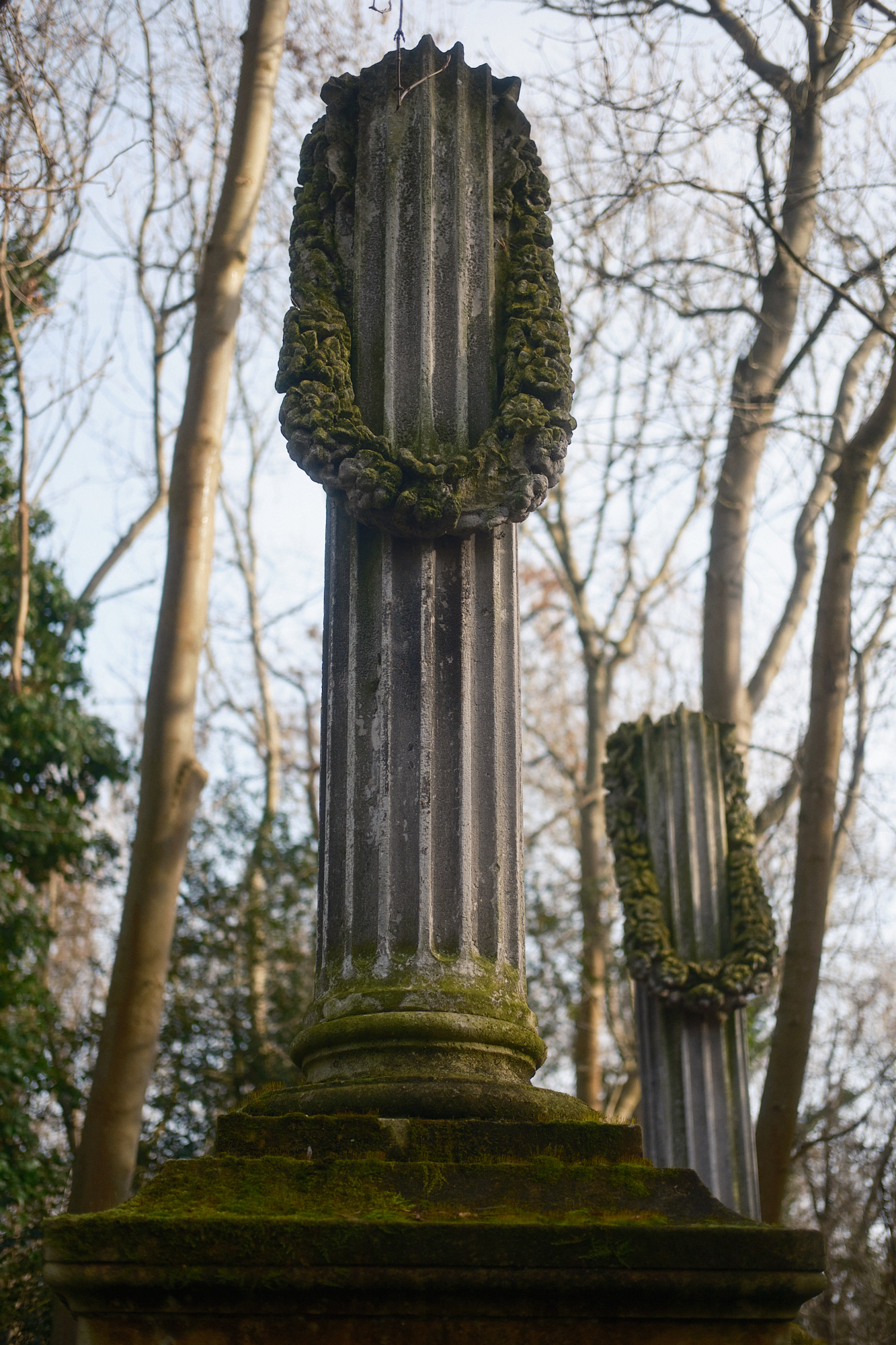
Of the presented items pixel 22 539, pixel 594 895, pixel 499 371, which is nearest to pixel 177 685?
pixel 22 539

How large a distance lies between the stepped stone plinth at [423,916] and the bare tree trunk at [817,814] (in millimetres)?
5015

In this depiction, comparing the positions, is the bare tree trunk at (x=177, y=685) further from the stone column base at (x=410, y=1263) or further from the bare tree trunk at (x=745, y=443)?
the stone column base at (x=410, y=1263)

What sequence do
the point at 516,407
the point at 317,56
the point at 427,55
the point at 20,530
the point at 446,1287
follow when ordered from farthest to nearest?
the point at 317,56, the point at 20,530, the point at 427,55, the point at 516,407, the point at 446,1287

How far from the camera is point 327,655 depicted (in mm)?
4223

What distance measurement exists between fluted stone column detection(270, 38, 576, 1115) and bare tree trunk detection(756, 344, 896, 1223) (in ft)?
16.4

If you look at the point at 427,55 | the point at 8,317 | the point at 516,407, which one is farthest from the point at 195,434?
the point at 516,407

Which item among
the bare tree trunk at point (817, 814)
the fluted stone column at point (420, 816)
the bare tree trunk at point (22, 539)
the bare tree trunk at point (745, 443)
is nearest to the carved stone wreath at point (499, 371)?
the fluted stone column at point (420, 816)

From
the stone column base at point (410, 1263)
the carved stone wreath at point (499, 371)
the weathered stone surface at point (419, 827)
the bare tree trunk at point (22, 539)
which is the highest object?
the bare tree trunk at point (22, 539)

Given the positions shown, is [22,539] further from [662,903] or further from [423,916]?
[423,916]

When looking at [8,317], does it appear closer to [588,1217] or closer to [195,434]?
[195,434]

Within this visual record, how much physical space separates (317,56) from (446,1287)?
43.9 ft

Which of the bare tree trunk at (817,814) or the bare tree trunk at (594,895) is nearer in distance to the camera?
the bare tree trunk at (817,814)

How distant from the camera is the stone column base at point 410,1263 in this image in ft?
8.98

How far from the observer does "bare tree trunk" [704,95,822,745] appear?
411 inches
